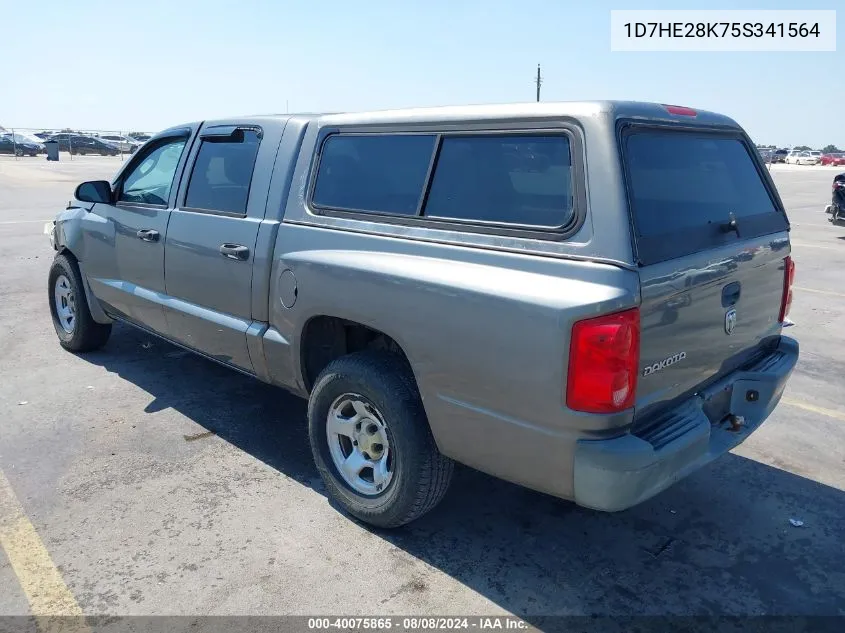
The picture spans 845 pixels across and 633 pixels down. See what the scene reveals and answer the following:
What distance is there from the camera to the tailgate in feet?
8.35

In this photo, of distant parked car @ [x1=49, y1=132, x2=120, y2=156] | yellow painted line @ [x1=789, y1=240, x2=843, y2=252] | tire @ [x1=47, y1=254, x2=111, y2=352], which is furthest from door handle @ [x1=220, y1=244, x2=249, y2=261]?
distant parked car @ [x1=49, y1=132, x2=120, y2=156]

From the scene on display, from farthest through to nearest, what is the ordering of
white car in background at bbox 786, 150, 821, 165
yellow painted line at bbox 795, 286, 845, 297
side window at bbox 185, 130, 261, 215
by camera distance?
1. white car in background at bbox 786, 150, 821, 165
2. yellow painted line at bbox 795, 286, 845, 297
3. side window at bbox 185, 130, 261, 215

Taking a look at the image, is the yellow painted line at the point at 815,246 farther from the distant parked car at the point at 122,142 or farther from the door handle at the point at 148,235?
the distant parked car at the point at 122,142

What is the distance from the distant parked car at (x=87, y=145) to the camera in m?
45.8

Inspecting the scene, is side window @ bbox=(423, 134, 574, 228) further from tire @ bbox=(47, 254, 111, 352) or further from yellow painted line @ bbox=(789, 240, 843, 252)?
yellow painted line @ bbox=(789, 240, 843, 252)

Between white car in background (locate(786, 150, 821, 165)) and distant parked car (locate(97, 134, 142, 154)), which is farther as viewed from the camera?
white car in background (locate(786, 150, 821, 165))

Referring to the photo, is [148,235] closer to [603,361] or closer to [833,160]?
[603,361]

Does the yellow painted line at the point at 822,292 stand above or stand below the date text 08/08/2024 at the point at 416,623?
above

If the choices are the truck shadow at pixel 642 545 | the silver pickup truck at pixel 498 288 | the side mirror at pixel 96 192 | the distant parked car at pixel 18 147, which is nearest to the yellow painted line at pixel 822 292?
the truck shadow at pixel 642 545

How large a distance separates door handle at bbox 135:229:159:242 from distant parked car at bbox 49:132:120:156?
4709cm

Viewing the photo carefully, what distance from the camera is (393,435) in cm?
303

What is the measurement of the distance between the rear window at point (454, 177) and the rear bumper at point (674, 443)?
876mm

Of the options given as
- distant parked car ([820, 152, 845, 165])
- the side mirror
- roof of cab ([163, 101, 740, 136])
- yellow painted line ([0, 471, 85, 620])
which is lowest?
yellow painted line ([0, 471, 85, 620])

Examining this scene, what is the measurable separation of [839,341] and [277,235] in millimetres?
5454
